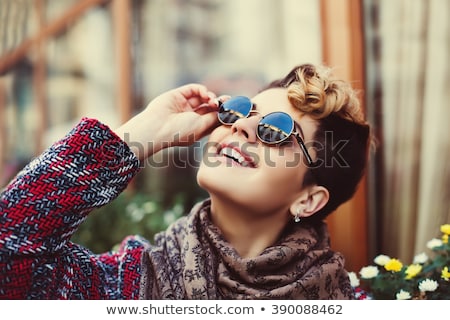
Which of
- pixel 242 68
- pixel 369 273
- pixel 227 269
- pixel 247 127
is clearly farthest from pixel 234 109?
pixel 242 68

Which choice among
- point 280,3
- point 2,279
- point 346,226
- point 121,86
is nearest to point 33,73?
point 121,86

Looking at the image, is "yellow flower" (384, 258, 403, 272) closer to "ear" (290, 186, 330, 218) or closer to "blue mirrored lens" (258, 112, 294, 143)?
"ear" (290, 186, 330, 218)

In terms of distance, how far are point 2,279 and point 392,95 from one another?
4.67 feet

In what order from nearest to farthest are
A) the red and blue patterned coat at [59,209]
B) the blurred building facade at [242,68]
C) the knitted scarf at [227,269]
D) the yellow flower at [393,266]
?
the red and blue patterned coat at [59,209] < the knitted scarf at [227,269] < the yellow flower at [393,266] < the blurred building facade at [242,68]

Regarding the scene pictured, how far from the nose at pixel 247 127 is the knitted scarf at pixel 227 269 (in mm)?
204

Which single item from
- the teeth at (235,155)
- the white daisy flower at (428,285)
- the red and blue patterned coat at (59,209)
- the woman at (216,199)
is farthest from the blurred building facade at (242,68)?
the red and blue patterned coat at (59,209)

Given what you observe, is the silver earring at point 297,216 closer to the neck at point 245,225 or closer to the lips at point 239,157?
the neck at point 245,225

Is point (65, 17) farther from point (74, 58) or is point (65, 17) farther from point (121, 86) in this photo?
point (121, 86)

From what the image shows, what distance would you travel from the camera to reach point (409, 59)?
2129 millimetres

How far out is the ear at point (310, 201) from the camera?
58.5 inches

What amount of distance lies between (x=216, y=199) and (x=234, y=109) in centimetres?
21

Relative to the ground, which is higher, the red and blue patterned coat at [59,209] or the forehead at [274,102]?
the forehead at [274,102]

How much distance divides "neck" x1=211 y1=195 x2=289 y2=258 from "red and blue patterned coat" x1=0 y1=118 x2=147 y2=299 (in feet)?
0.73

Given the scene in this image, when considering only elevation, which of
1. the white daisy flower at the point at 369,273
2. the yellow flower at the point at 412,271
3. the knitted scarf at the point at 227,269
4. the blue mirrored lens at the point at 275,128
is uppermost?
the blue mirrored lens at the point at 275,128
